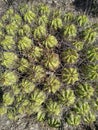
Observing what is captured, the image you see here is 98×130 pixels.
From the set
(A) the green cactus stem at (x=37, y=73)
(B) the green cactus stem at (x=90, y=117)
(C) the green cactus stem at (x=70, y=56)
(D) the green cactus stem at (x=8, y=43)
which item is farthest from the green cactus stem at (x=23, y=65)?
(B) the green cactus stem at (x=90, y=117)

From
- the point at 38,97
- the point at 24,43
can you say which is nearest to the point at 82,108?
the point at 38,97

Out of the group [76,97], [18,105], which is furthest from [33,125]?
[76,97]

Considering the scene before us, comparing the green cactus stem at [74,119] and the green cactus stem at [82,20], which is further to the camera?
the green cactus stem at [82,20]

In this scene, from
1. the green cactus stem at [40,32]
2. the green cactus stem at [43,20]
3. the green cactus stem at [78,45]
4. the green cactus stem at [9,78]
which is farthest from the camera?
the green cactus stem at [43,20]

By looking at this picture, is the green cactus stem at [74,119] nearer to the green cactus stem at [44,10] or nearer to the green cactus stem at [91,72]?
the green cactus stem at [91,72]

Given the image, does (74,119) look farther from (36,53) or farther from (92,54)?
(36,53)

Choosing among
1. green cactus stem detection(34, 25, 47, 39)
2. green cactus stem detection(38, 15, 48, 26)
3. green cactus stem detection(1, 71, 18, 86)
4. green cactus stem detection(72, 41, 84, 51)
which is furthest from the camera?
green cactus stem detection(38, 15, 48, 26)

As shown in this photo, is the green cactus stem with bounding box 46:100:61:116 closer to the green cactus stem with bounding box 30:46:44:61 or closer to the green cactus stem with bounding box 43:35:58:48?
the green cactus stem with bounding box 30:46:44:61

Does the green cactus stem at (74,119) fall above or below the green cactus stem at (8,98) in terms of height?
below

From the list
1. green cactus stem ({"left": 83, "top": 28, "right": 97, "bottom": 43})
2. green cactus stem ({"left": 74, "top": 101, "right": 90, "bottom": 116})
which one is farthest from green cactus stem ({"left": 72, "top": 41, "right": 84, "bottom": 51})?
green cactus stem ({"left": 74, "top": 101, "right": 90, "bottom": 116})
